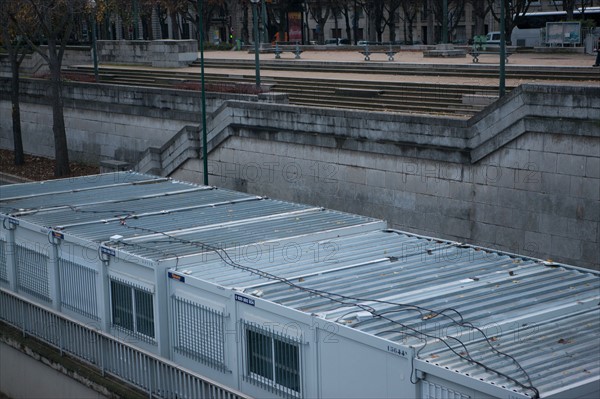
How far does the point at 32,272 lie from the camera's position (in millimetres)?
16438

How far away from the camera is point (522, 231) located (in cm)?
2080

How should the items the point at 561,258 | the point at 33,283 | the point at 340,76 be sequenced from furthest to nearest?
the point at 340,76, the point at 561,258, the point at 33,283

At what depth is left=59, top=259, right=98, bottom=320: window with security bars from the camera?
14.7 m

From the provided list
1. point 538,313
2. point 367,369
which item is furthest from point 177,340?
point 538,313

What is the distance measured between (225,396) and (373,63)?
27696 mm

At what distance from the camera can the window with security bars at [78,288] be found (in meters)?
14.7

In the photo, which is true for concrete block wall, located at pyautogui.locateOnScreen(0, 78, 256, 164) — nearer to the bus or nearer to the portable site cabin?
the portable site cabin

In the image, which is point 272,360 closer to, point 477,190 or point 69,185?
point 69,185

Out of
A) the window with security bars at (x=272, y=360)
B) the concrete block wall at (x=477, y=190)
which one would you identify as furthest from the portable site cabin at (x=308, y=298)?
the concrete block wall at (x=477, y=190)

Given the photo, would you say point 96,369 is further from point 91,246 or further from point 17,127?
point 17,127

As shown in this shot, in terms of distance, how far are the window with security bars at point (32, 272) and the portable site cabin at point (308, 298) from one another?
0.04m

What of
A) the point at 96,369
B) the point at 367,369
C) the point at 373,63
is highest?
the point at 373,63

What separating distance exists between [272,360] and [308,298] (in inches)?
33.5

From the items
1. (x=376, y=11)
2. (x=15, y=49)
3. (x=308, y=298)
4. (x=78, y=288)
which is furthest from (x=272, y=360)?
(x=376, y=11)
